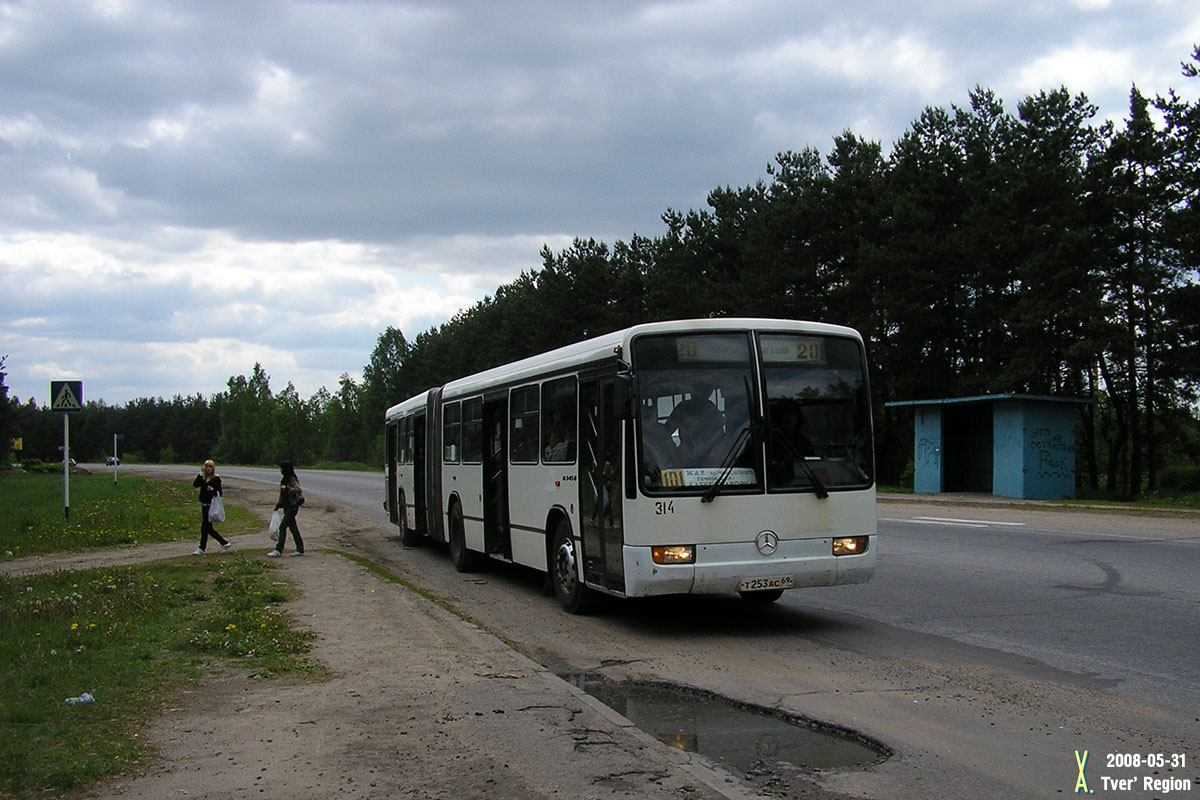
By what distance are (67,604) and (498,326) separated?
266 ft

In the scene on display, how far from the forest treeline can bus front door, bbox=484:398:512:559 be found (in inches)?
1050

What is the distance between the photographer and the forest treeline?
36.5 meters

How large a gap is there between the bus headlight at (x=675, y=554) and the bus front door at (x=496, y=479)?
4.63m

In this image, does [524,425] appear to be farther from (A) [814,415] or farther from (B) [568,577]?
(A) [814,415]

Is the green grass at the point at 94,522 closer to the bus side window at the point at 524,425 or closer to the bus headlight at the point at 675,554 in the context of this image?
the bus side window at the point at 524,425

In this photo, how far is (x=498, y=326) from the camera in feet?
300

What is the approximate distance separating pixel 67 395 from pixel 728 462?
1784cm

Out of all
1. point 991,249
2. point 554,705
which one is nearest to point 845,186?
point 991,249

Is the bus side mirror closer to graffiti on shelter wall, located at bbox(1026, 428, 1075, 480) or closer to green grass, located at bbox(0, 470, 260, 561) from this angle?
green grass, located at bbox(0, 470, 260, 561)

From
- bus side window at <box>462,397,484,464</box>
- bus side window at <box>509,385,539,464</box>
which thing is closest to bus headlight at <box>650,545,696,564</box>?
bus side window at <box>509,385,539,464</box>

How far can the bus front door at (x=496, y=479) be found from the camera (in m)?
14.0

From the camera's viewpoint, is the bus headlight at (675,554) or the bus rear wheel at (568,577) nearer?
the bus headlight at (675,554)

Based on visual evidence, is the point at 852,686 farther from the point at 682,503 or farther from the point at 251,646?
the point at 251,646

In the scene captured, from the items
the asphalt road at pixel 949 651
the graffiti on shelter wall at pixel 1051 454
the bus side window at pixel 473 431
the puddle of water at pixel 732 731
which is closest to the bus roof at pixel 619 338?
the bus side window at pixel 473 431
